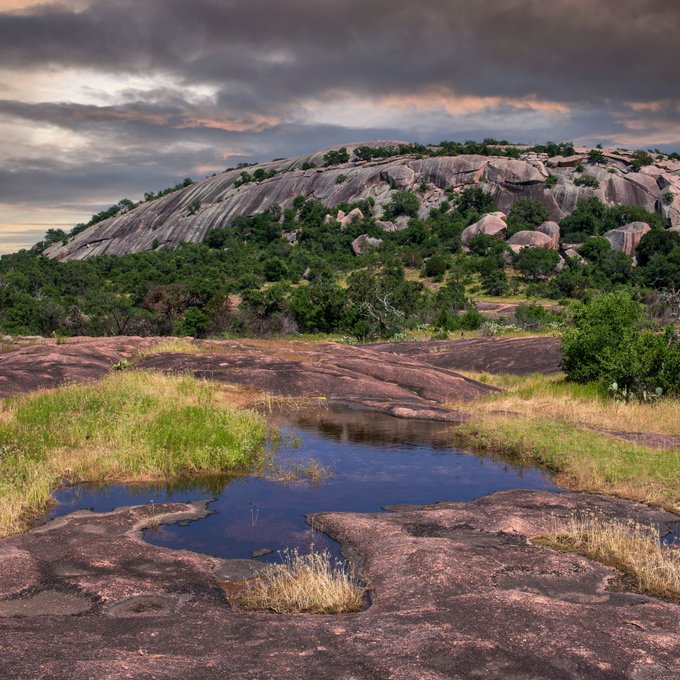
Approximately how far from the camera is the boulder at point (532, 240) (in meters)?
94.9

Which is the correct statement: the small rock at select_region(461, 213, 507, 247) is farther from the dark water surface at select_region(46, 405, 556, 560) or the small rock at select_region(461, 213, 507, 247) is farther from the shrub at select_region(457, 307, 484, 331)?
the dark water surface at select_region(46, 405, 556, 560)

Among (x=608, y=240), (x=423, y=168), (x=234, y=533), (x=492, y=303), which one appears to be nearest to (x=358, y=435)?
(x=234, y=533)

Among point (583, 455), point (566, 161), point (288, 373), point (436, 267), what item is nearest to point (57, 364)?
point (288, 373)

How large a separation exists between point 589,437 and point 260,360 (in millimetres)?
15904

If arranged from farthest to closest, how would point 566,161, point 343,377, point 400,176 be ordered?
1. point 400,176
2. point 566,161
3. point 343,377

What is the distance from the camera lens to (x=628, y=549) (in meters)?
10.9

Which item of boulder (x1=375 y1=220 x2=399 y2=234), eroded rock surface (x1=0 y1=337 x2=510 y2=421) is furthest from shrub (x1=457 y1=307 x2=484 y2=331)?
boulder (x1=375 y1=220 x2=399 y2=234)

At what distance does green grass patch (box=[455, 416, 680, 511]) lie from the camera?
48.9 ft

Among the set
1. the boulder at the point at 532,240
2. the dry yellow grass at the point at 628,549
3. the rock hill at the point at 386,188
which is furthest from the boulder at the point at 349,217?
the dry yellow grass at the point at 628,549

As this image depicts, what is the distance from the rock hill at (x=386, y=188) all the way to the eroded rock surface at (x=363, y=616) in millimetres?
109489

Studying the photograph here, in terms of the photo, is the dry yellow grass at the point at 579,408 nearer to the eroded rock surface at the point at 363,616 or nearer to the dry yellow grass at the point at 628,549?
the dry yellow grass at the point at 628,549

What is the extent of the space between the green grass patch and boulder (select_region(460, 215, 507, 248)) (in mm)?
81356

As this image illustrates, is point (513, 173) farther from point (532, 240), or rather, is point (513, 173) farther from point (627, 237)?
point (627, 237)

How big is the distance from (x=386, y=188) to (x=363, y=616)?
12463 centimetres
